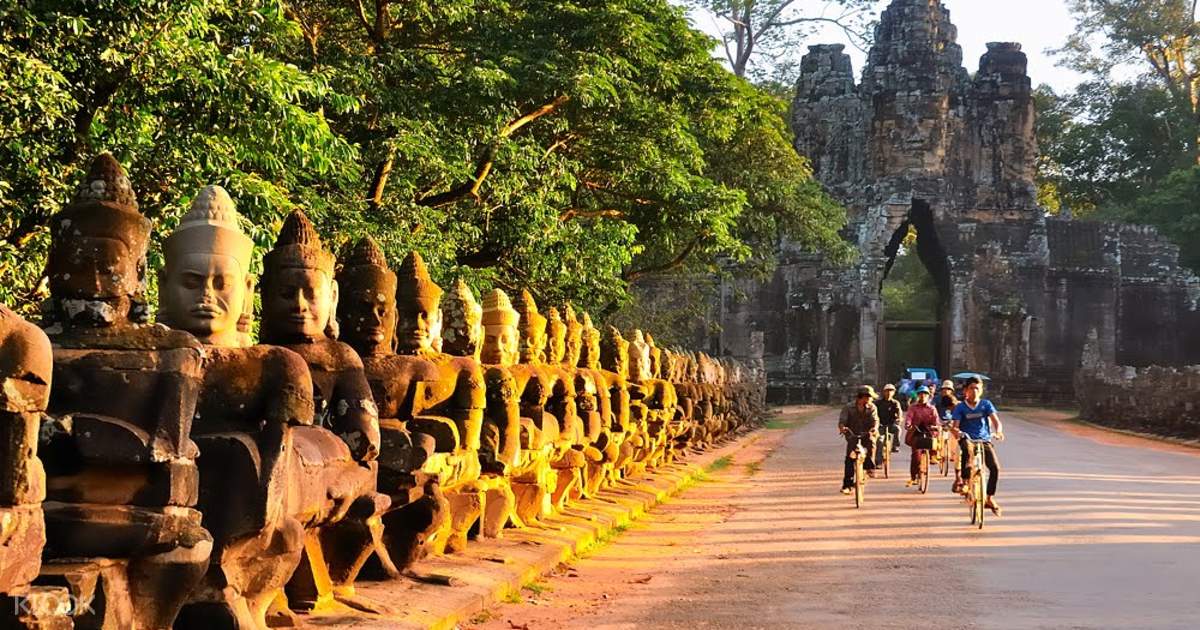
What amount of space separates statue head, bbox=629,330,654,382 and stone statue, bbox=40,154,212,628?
11639 millimetres

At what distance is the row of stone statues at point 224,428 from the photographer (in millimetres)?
4219

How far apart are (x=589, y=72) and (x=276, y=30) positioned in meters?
5.81

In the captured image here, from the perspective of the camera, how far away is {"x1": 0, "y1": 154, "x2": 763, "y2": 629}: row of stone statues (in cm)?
422

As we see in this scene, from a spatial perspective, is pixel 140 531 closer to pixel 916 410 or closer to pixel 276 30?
pixel 276 30

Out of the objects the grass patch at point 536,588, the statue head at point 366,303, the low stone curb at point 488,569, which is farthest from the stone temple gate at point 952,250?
the statue head at point 366,303

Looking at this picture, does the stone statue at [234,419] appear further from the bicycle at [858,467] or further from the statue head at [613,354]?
the bicycle at [858,467]

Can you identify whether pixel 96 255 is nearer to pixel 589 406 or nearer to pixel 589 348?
pixel 589 406

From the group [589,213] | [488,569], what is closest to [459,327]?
[488,569]

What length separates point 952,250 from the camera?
5166 cm

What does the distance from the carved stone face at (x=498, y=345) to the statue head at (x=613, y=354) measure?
15.4 ft

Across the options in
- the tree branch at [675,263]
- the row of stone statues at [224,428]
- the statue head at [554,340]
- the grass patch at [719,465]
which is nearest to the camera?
the row of stone statues at [224,428]

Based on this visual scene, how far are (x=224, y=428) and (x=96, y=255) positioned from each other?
0.87m

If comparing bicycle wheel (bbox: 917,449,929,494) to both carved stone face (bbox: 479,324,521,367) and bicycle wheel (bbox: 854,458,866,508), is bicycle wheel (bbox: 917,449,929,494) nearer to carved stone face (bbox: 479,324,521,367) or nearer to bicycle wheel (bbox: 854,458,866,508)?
bicycle wheel (bbox: 854,458,866,508)

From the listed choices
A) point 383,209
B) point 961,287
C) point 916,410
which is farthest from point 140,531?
point 961,287
